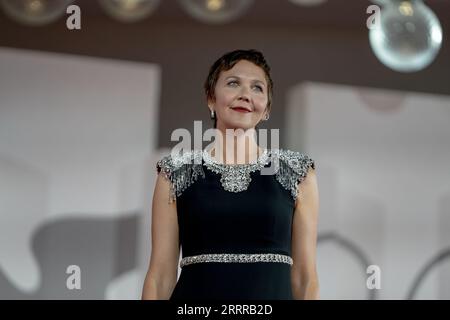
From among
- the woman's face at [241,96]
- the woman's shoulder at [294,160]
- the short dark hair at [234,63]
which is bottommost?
the woman's shoulder at [294,160]

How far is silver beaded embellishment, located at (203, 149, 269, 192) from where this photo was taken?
4.82 feet

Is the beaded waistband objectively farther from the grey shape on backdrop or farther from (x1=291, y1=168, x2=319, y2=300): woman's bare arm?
the grey shape on backdrop

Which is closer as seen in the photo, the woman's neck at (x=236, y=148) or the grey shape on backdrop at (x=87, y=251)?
the woman's neck at (x=236, y=148)

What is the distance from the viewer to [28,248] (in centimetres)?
359

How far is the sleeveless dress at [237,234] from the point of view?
1413 millimetres

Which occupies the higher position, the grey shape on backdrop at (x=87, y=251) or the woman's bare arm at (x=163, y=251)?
the grey shape on backdrop at (x=87, y=251)

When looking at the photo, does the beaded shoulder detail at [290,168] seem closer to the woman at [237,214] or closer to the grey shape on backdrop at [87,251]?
the woman at [237,214]

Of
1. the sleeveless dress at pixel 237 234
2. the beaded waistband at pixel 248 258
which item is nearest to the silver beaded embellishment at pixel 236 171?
the sleeveless dress at pixel 237 234

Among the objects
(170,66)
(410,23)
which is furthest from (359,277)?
(410,23)

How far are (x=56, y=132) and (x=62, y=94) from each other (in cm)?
17

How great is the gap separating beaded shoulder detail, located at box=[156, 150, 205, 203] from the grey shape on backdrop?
2084mm

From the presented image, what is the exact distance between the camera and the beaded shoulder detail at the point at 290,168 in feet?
4.83

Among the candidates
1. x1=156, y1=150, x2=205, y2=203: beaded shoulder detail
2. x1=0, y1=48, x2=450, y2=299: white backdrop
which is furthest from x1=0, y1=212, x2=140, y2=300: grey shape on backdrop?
x1=156, y1=150, x2=205, y2=203: beaded shoulder detail
